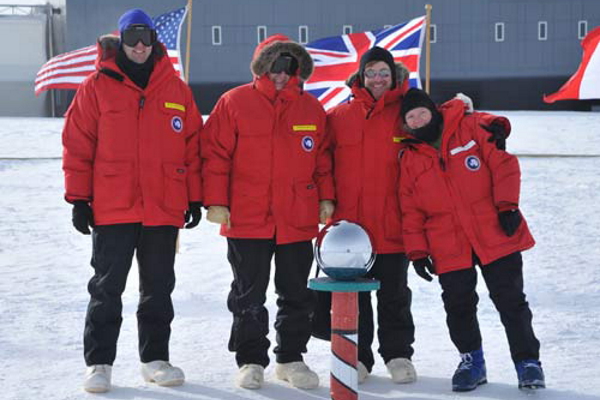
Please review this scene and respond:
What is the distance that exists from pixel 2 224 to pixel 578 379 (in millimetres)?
7107

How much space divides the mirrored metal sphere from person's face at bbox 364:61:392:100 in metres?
1.29

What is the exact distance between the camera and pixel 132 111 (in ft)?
14.9

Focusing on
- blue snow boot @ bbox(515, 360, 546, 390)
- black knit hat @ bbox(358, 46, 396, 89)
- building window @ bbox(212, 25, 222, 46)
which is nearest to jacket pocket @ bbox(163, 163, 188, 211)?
black knit hat @ bbox(358, 46, 396, 89)

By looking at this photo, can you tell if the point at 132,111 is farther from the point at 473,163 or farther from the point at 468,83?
the point at 468,83

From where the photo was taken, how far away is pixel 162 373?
4.61 metres

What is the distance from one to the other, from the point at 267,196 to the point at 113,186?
72 cm

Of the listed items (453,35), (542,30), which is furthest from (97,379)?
(542,30)

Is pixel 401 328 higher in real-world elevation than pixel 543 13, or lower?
lower

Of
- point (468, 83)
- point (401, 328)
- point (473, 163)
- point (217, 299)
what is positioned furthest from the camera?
point (468, 83)

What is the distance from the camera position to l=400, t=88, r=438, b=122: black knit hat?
454 cm

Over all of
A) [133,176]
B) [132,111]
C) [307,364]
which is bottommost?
[307,364]

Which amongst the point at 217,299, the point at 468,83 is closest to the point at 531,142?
the point at 217,299

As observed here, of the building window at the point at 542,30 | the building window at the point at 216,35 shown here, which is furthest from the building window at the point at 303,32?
the building window at the point at 542,30

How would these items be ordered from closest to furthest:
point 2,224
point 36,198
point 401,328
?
point 401,328
point 2,224
point 36,198
